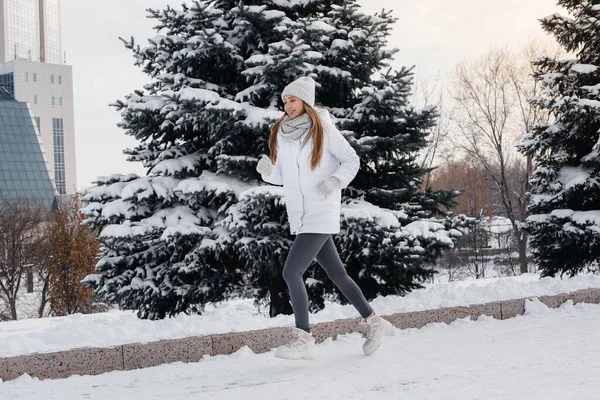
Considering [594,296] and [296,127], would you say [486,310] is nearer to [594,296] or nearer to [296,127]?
[594,296]

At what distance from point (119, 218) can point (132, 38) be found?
9.06ft

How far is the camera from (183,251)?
891 cm

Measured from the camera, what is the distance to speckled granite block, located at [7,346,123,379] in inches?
183

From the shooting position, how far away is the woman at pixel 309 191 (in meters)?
4.69

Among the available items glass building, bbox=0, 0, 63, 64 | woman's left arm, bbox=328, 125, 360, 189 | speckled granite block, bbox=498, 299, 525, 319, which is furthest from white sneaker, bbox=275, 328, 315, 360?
glass building, bbox=0, 0, 63, 64

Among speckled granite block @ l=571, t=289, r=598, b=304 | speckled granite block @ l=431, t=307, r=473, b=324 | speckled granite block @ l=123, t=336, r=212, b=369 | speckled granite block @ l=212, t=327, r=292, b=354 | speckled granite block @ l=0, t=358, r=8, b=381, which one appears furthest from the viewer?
speckled granite block @ l=571, t=289, r=598, b=304

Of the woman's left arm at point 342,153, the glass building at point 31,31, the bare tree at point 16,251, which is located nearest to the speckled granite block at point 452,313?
the woman's left arm at point 342,153

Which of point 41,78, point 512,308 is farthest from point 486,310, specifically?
point 41,78

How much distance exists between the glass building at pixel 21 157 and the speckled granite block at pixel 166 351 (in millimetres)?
91640

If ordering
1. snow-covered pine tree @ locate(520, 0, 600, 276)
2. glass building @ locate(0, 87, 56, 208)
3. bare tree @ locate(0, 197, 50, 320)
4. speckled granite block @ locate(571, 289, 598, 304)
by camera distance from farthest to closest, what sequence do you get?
glass building @ locate(0, 87, 56, 208) → bare tree @ locate(0, 197, 50, 320) → snow-covered pine tree @ locate(520, 0, 600, 276) → speckled granite block @ locate(571, 289, 598, 304)

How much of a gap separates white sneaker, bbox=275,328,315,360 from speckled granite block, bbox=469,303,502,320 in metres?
2.47

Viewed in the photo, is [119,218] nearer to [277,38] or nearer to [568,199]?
[277,38]

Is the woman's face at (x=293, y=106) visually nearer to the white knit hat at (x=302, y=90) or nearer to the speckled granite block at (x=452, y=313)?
the white knit hat at (x=302, y=90)

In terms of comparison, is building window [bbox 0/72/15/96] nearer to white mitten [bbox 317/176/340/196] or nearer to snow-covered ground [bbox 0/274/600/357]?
snow-covered ground [bbox 0/274/600/357]
